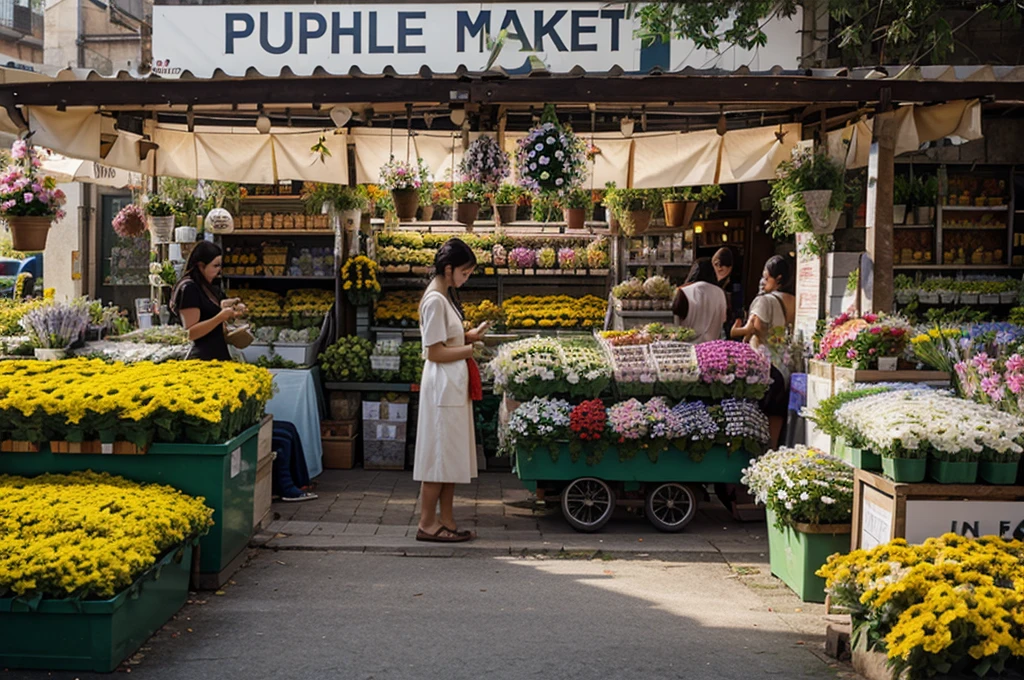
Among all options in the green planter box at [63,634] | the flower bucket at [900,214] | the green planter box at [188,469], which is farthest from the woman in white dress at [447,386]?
the flower bucket at [900,214]

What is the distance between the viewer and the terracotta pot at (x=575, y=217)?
12.2 metres

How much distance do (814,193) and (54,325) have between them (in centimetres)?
664

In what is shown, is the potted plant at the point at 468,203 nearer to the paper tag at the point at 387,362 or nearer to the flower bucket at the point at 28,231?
the paper tag at the point at 387,362

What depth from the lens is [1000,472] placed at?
526cm

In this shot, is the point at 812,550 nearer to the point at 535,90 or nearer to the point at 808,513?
the point at 808,513

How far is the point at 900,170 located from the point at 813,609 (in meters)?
9.12

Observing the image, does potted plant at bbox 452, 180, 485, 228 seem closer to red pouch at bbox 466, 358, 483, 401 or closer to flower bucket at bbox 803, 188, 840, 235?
flower bucket at bbox 803, 188, 840, 235

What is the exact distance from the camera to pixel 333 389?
1086 cm

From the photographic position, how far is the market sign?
13133mm

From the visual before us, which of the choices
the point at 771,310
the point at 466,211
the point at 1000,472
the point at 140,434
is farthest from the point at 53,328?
the point at 1000,472

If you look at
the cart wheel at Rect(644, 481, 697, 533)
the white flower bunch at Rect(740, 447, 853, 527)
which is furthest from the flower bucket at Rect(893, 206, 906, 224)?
the white flower bunch at Rect(740, 447, 853, 527)

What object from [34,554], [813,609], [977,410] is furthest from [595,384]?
[34,554]

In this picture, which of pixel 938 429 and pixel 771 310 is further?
pixel 771 310

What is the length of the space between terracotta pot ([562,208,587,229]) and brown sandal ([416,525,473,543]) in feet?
18.1
